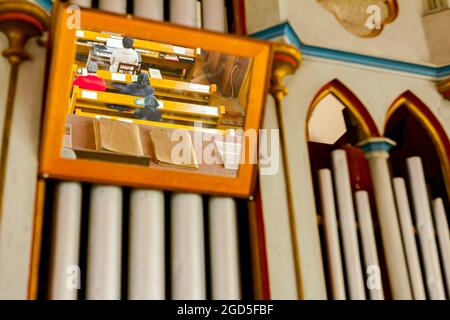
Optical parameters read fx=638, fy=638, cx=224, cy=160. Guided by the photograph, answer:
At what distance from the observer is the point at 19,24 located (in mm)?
2955

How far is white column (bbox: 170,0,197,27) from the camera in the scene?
354 centimetres

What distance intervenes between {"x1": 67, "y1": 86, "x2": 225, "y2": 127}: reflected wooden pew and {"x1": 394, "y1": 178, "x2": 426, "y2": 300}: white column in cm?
111

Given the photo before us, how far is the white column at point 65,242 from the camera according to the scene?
2.66 metres

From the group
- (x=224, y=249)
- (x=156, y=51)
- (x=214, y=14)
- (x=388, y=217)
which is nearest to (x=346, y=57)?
(x=214, y=14)

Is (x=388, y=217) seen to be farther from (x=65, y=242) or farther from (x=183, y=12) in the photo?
(x=65, y=242)

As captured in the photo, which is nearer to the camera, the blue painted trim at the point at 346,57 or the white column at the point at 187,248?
the white column at the point at 187,248

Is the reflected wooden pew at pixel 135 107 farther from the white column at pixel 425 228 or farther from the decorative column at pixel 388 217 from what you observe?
the white column at pixel 425 228

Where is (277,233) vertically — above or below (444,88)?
below

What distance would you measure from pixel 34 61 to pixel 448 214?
244cm

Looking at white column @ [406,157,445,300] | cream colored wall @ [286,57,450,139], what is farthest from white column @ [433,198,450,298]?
cream colored wall @ [286,57,450,139]

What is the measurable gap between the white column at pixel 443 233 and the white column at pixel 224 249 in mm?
1167

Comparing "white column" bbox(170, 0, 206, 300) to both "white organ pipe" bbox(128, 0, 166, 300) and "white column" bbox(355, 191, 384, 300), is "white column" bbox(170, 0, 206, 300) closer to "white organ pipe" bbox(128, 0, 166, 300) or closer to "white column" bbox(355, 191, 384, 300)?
"white organ pipe" bbox(128, 0, 166, 300)

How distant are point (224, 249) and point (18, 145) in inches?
41.5

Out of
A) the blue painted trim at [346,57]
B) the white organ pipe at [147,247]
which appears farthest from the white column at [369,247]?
the white organ pipe at [147,247]
